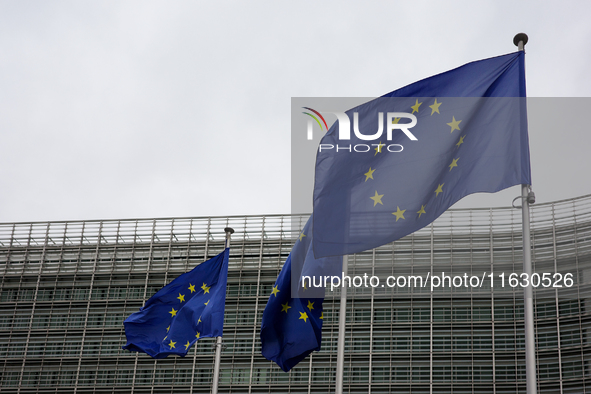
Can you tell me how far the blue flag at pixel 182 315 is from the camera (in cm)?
1867

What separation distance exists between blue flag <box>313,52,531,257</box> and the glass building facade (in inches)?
702

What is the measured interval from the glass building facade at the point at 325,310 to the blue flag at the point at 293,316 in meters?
13.5

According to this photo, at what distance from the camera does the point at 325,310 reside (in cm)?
3058

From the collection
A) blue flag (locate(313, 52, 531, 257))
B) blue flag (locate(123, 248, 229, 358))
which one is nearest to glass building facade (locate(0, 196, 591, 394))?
blue flag (locate(123, 248, 229, 358))

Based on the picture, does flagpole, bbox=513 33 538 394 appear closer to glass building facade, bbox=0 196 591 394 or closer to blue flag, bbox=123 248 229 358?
blue flag, bbox=123 248 229 358

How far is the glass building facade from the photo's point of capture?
27844mm

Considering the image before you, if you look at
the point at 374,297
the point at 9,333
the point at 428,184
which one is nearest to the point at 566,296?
the point at 374,297

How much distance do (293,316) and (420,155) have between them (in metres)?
6.05

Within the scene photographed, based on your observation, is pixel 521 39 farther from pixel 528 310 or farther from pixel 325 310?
pixel 325 310

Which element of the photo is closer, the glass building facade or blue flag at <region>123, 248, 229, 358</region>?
blue flag at <region>123, 248, 229, 358</region>

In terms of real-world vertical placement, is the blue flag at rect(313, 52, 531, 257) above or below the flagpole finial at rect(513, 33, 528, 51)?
below

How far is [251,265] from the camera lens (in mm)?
31781

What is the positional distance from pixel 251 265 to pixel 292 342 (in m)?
16.2

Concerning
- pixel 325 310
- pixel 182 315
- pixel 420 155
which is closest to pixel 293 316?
pixel 182 315
